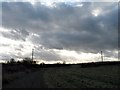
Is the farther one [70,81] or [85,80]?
[85,80]

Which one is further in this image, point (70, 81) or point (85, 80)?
point (85, 80)

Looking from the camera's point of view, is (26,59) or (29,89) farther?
(26,59)

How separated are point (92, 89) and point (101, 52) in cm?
9919

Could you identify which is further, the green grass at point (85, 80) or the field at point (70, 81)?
the field at point (70, 81)

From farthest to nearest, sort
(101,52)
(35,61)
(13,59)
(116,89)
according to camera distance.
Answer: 1. (35,61)
2. (13,59)
3. (101,52)
4. (116,89)

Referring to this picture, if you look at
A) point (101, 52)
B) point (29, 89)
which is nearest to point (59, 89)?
point (29, 89)

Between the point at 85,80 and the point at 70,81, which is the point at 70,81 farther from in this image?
the point at 85,80

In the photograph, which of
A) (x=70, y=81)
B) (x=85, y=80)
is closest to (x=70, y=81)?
(x=70, y=81)

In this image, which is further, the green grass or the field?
the field

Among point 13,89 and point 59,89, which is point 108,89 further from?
point 13,89

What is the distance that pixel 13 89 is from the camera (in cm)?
1884

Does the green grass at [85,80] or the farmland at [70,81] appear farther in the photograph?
the farmland at [70,81]

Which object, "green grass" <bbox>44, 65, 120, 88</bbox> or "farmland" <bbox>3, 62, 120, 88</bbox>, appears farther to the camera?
"farmland" <bbox>3, 62, 120, 88</bbox>

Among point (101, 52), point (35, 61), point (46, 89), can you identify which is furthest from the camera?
point (35, 61)
